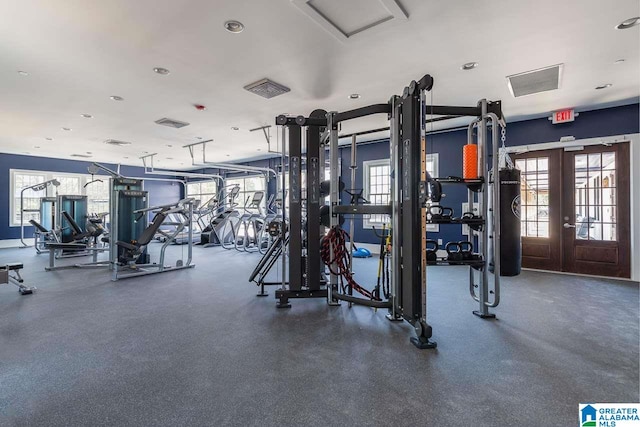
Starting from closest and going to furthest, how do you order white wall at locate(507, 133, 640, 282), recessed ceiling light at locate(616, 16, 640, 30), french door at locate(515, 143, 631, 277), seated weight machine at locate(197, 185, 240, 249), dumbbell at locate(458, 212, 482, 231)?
1. recessed ceiling light at locate(616, 16, 640, 30)
2. dumbbell at locate(458, 212, 482, 231)
3. white wall at locate(507, 133, 640, 282)
4. french door at locate(515, 143, 631, 277)
5. seated weight machine at locate(197, 185, 240, 249)

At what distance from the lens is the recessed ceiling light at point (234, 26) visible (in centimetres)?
292

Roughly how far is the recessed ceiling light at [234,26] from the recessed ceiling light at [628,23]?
3645 millimetres

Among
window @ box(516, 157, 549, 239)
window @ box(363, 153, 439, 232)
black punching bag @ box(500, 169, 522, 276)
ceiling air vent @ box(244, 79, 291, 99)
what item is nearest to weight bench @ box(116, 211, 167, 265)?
ceiling air vent @ box(244, 79, 291, 99)

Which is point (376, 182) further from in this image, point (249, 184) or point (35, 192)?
point (35, 192)

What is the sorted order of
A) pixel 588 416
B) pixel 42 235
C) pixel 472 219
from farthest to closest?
pixel 42 235
pixel 472 219
pixel 588 416

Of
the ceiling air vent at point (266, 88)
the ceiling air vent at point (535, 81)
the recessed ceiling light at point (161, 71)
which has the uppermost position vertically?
the ceiling air vent at point (266, 88)

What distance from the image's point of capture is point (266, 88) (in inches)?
177

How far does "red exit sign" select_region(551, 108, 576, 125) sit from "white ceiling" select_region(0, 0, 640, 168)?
0.23 metres

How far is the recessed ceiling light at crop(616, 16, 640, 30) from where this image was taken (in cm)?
287

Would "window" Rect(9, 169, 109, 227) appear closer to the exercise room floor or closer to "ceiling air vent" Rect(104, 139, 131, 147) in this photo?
"ceiling air vent" Rect(104, 139, 131, 147)

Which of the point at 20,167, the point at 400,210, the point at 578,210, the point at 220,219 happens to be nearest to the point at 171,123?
the point at 220,219

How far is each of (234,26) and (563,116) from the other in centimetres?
582

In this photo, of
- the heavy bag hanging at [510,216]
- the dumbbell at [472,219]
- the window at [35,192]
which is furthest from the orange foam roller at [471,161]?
the window at [35,192]

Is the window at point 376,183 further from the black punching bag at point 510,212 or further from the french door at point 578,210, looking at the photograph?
the black punching bag at point 510,212
